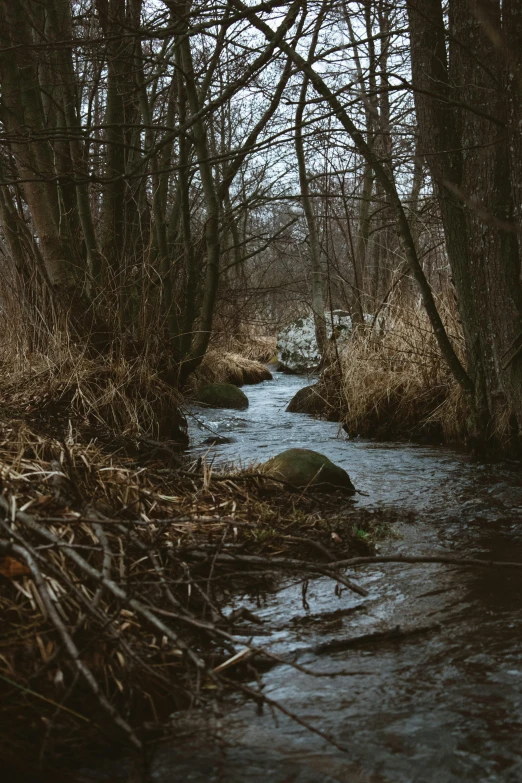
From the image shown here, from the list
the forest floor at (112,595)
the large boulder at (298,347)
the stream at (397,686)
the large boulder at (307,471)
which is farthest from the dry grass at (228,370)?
the stream at (397,686)

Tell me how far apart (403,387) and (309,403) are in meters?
1.99

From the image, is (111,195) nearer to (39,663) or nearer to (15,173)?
(15,173)

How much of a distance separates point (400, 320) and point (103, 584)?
6399 millimetres

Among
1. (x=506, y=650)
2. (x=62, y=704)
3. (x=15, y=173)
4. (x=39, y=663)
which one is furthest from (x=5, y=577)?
(x=15, y=173)

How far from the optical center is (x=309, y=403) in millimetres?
9312

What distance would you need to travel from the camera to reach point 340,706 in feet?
7.02

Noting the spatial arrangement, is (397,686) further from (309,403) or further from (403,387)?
(309,403)

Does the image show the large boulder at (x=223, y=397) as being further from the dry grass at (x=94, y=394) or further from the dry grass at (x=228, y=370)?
the dry grass at (x=94, y=394)

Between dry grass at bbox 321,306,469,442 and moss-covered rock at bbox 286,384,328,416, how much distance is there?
3.01ft

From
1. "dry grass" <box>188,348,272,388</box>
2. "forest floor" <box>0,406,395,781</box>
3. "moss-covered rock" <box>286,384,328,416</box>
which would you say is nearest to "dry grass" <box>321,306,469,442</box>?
"moss-covered rock" <box>286,384,328,416</box>

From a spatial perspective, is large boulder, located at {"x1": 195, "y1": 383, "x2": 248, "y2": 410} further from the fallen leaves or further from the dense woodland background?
the fallen leaves

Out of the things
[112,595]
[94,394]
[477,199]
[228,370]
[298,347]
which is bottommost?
[112,595]

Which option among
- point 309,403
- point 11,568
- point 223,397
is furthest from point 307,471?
point 223,397

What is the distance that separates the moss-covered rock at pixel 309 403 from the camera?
9094mm
